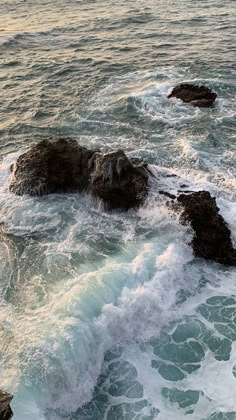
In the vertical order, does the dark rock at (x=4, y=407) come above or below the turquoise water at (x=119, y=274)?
above

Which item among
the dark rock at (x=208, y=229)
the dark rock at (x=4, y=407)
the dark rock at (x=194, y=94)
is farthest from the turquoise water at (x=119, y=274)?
the dark rock at (x=4, y=407)

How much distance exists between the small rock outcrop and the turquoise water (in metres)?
0.37

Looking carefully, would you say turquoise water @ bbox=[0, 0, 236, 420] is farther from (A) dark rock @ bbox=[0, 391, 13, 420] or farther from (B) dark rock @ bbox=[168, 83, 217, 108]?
(A) dark rock @ bbox=[0, 391, 13, 420]

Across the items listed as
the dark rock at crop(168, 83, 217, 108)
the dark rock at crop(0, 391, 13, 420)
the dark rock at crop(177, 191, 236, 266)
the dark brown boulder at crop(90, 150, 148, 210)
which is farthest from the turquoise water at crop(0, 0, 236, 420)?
the dark rock at crop(0, 391, 13, 420)

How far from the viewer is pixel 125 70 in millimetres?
24109

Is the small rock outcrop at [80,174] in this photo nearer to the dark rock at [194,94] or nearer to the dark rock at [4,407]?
the dark rock at [194,94]

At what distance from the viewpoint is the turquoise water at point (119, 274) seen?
8.82 m

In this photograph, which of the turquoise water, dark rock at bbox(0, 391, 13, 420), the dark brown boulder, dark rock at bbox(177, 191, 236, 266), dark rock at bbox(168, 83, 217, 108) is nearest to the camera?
dark rock at bbox(0, 391, 13, 420)

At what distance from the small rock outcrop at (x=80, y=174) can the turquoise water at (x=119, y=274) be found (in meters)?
0.37

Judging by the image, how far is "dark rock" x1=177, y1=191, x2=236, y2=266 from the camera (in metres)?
11.6

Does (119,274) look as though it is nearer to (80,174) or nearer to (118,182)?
(118,182)

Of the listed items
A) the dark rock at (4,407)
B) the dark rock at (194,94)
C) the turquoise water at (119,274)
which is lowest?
the turquoise water at (119,274)

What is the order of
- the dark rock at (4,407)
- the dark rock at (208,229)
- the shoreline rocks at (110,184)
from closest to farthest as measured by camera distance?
1. the dark rock at (4,407)
2. the dark rock at (208,229)
3. the shoreline rocks at (110,184)

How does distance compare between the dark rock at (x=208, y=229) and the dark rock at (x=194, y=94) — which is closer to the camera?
the dark rock at (x=208, y=229)
